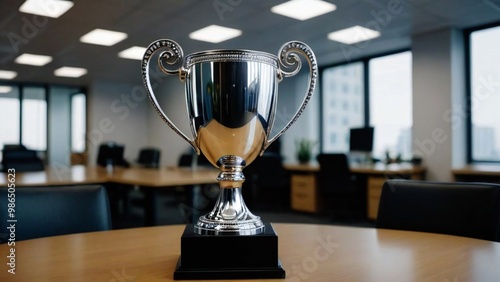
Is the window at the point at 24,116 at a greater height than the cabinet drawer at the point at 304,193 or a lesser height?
greater

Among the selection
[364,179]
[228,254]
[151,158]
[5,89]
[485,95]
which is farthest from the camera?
[5,89]

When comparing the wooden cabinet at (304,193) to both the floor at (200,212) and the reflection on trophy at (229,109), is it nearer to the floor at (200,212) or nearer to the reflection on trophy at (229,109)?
the floor at (200,212)

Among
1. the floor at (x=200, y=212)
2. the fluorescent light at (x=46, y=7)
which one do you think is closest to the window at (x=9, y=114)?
the floor at (x=200, y=212)

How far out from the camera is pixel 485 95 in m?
4.61

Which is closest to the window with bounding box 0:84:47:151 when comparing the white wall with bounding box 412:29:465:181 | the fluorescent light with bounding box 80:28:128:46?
the fluorescent light with bounding box 80:28:128:46

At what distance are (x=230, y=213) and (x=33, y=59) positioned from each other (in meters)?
7.12

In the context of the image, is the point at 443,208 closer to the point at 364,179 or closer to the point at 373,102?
the point at 364,179

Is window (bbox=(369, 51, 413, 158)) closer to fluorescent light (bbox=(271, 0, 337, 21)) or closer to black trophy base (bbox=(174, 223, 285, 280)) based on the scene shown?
fluorescent light (bbox=(271, 0, 337, 21))

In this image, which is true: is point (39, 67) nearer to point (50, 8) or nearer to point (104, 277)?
point (50, 8)

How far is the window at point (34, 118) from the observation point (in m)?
8.71

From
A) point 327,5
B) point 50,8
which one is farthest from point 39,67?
point 327,5

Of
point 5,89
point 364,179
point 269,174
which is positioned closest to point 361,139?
point 364,179

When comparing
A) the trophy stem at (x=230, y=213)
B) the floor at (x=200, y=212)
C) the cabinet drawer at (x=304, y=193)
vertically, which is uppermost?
the trophy stem at (x=230, y=213)

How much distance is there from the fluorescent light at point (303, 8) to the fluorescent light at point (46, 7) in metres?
2.21
